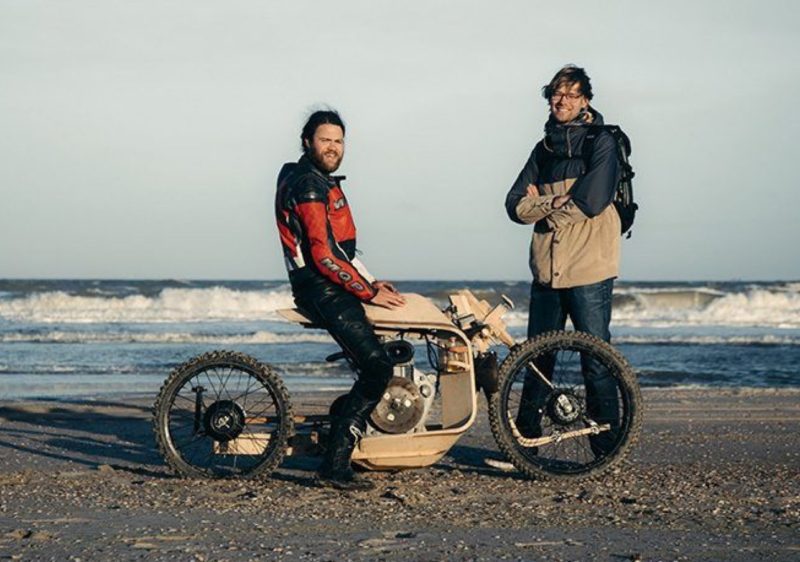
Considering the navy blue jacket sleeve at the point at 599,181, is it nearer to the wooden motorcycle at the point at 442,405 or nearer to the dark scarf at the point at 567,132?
the dark scarf at the point at 567,132

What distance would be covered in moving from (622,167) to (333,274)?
1812mm

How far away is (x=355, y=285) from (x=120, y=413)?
4.57 meters

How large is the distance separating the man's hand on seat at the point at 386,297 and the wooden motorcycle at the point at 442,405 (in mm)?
51

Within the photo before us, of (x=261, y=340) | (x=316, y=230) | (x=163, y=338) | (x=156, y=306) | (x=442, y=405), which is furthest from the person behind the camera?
(x=156, y=306)

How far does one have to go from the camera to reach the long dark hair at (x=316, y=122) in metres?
6.48

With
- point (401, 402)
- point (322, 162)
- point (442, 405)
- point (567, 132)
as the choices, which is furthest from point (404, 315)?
point (567, 132)

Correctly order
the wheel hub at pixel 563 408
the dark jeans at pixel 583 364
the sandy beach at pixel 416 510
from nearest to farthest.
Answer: the sandy beach at pixel 416 510 < the wheel hub at pixel 563 408 < the dark jeans at pixel 583 364

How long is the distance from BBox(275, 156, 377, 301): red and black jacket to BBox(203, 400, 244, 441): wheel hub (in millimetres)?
741

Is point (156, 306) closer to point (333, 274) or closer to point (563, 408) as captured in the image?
point (563, 408)

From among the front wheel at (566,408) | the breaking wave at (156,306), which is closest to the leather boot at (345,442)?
the front wheel at (566,408)

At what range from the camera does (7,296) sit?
51.7m

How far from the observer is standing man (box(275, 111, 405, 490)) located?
6258 mm

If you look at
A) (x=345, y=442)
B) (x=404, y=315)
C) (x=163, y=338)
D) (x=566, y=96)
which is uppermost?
(x=566, y=96)

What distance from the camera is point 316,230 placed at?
623cm
